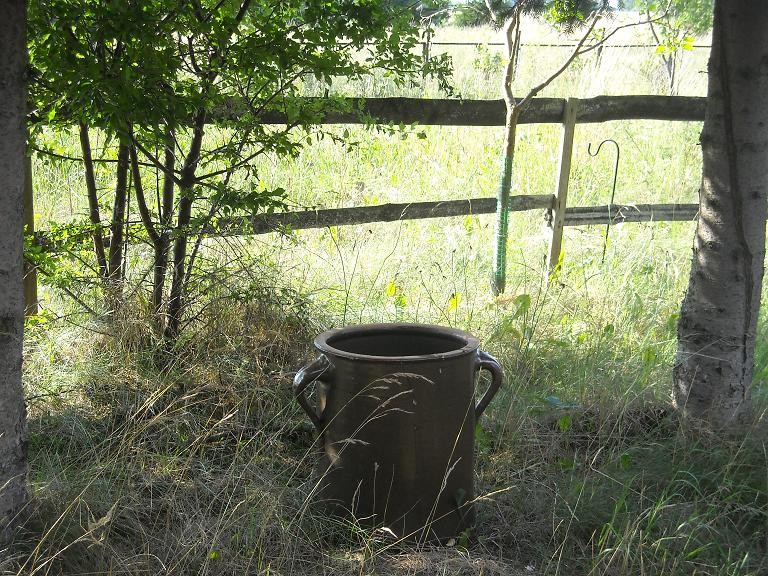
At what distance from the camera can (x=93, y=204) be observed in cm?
391

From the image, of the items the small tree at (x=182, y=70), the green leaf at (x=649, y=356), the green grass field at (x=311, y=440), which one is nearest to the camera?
the green grass field at (x=311, y=440)

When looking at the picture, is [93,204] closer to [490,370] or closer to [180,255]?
[180,255]

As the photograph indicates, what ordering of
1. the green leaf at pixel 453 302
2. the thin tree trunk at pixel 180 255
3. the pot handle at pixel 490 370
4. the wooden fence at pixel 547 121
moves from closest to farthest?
the pot handle at pixel 490 370, the thin tree trunk at pixel 180 255, the green leaf at pixel 453 302, the wooden fence at pixel 547 121

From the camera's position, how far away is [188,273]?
3805 mm

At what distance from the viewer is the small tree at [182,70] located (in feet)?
9.17

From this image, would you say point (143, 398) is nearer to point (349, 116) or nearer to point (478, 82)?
point (349, 116)

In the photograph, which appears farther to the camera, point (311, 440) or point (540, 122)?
point (540, 122)

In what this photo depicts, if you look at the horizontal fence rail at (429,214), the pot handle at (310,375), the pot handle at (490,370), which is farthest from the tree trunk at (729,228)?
the horizontal fence rail at (429,214)

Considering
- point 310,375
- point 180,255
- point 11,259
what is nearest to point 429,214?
point 180,255

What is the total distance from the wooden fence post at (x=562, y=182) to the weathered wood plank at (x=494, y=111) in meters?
0.07

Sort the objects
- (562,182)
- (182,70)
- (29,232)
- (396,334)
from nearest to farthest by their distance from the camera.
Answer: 1. (396,334)
2. (182,70)
3. (29,232)
4. (562,182)

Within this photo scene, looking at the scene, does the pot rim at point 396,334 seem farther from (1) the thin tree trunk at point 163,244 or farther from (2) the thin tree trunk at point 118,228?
(2) the thin tree trunk at point 118,228

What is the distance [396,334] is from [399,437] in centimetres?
55

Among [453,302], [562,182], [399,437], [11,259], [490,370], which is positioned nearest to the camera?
[11,259]
